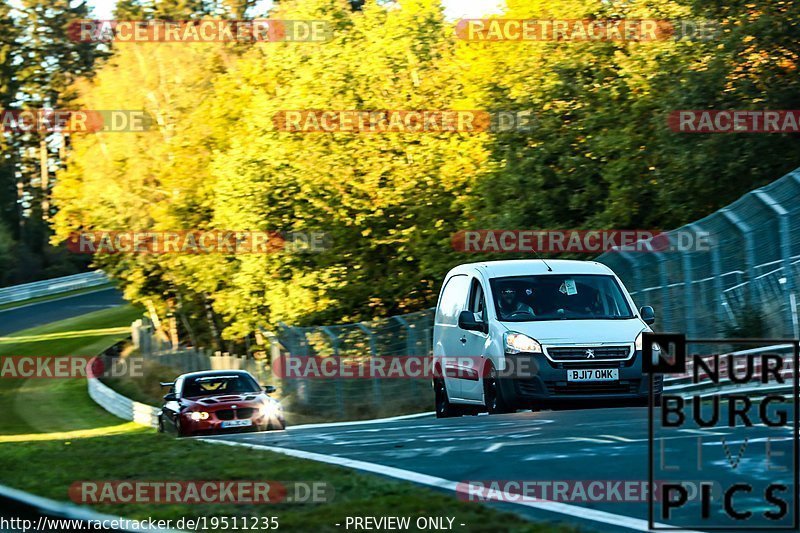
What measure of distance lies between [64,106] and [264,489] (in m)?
87.2

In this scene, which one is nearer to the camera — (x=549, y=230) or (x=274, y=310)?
(x=549, y=230)

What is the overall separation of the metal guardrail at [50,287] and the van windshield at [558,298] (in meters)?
61.9

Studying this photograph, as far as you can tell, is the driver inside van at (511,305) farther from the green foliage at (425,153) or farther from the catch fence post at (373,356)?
the green foliage at (425,153)

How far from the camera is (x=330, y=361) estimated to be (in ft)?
106

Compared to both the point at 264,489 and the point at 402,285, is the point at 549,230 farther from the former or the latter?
the point at 264,489

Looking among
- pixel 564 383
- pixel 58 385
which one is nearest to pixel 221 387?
pixel 564 383

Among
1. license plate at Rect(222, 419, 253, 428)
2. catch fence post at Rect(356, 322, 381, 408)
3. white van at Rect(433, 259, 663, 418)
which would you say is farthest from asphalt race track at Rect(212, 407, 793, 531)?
catch fence post at Rect(356, 322, 381, 408)

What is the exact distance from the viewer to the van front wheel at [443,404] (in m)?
17.1

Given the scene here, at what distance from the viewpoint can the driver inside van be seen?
15.4 meters

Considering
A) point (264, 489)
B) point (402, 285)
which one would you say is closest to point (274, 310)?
point (402, 285)

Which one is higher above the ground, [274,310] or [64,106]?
[64,106]

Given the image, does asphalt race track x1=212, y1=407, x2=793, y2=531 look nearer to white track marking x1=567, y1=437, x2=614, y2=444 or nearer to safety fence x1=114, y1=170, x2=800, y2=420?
white track marking x1=567, y1=437, x2=614, y2=444

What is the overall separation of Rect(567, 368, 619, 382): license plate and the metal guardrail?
63294mm

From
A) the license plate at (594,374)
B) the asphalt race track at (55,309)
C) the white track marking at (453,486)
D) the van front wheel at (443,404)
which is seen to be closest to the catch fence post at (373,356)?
the van front wheel at (443,404)
